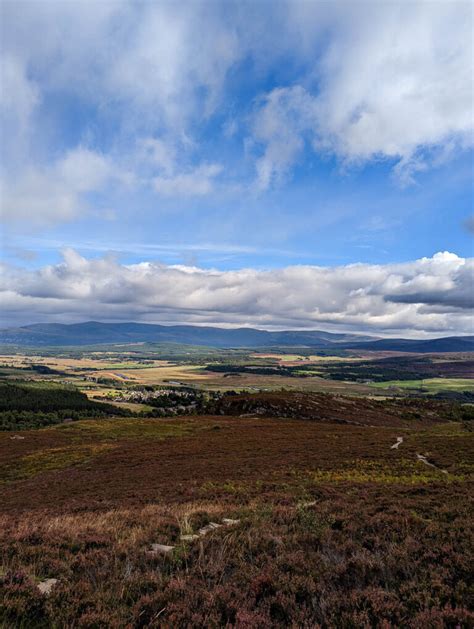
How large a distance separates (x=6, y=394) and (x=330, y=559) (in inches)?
6934

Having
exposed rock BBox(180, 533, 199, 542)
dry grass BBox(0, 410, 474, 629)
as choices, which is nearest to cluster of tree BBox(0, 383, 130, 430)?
dry grass BBox(0, 410, 474, 629)

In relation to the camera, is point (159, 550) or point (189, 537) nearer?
point (159, 550)

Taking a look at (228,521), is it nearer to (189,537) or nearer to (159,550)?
(189,537)

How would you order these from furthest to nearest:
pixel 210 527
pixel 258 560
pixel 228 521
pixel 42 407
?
pixel 42 407 < pixel 228 521 < pixel 210 527 < pixel 258 560

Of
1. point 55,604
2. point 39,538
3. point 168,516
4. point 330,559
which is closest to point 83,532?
point 39,538

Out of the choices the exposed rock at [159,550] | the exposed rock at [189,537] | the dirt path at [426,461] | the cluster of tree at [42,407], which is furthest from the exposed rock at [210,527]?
the cluster of tree at [42,407]

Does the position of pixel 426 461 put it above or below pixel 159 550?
below

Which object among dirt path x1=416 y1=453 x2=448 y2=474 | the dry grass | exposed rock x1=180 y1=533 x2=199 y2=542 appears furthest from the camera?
dirt path x1=416 y1=453 x2=448 y2=474

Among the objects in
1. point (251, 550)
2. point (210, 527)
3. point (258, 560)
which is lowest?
point (210, 527)

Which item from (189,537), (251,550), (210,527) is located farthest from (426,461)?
(251,550)

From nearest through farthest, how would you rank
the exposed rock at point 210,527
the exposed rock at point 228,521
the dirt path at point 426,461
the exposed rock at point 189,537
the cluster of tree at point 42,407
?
1. the exposed rock at point 189,537
2. the exposed rock at point 210,527
3. the exposed rock at point 228,521
4. the dirt path at point 426,461
5. the cluster of tree at point 42,407

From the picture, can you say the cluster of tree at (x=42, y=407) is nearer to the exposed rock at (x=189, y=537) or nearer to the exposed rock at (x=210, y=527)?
the exposed rock at (x=210, y=527)

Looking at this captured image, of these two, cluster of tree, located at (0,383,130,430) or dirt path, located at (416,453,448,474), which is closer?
dirt path, located at (416,453,448,474)

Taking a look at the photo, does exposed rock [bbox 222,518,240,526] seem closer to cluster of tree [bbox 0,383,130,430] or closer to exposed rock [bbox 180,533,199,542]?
exposed rock [bbox 180,533,199,542]
